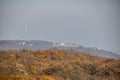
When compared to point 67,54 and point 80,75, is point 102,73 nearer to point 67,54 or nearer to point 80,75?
point 80,75

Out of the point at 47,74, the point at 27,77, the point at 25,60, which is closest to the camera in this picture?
the point at 27,77

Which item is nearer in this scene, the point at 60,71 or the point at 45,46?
the point at 60,71

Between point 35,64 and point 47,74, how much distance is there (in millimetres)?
1067

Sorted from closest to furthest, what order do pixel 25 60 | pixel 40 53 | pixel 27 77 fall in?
pixel 27 77 < pixel 25 60 < pixel 40 53

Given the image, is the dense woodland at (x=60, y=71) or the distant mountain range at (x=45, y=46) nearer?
the dense woodland at (x=60, y=71)

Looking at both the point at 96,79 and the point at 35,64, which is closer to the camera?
the point at 96,79

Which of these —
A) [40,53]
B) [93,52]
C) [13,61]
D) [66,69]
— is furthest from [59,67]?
[93,52]

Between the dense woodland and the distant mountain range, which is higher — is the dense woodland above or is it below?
below

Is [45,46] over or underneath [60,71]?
over

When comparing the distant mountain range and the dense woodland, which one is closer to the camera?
the dense woodland

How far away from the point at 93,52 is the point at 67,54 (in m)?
2.38

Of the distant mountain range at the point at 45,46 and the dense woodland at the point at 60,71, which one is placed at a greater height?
the distant mountain range at the point at 45,46

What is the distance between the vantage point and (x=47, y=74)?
6.58 metres

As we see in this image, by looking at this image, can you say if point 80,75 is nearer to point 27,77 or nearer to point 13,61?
point 27,77
